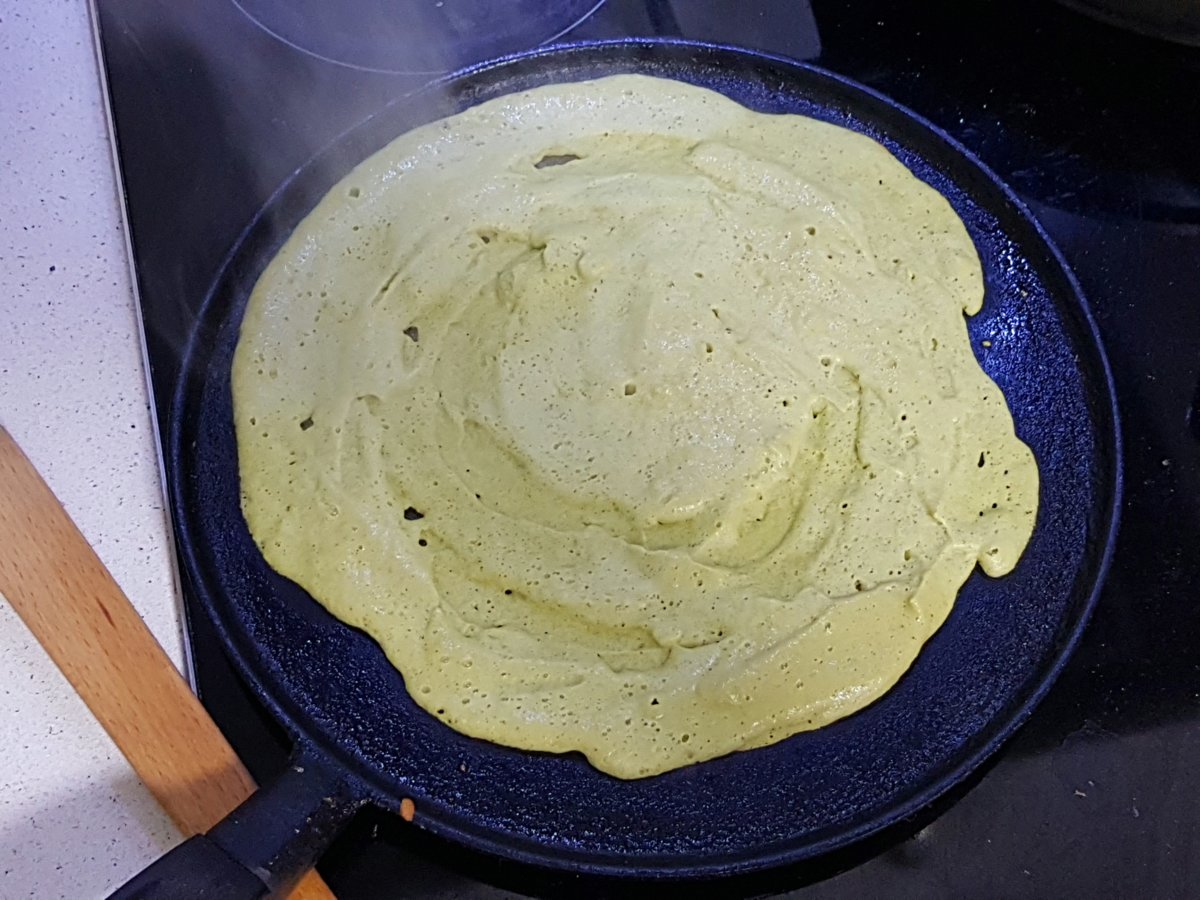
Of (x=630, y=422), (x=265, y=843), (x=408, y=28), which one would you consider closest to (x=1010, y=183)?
(x=630, y=422)

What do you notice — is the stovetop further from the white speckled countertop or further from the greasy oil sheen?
the greasy oil sheen

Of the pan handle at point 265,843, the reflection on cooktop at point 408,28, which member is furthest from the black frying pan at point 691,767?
the reflection on cooktop at point 408,28

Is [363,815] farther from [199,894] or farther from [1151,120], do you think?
[1151,120]

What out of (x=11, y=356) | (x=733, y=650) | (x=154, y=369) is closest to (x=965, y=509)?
(x=733, y=650)

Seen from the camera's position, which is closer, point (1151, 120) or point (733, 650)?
point (733, 650)

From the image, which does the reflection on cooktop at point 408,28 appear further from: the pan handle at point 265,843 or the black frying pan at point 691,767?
the pan handle at point 265,843

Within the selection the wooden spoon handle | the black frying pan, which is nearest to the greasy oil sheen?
the black frying pan

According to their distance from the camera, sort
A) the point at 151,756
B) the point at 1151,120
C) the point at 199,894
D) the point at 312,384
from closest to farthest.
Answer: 1. the point at 199,894
2. the point at 151,756
3. the point at 312,384
4. the point at 1151,120
